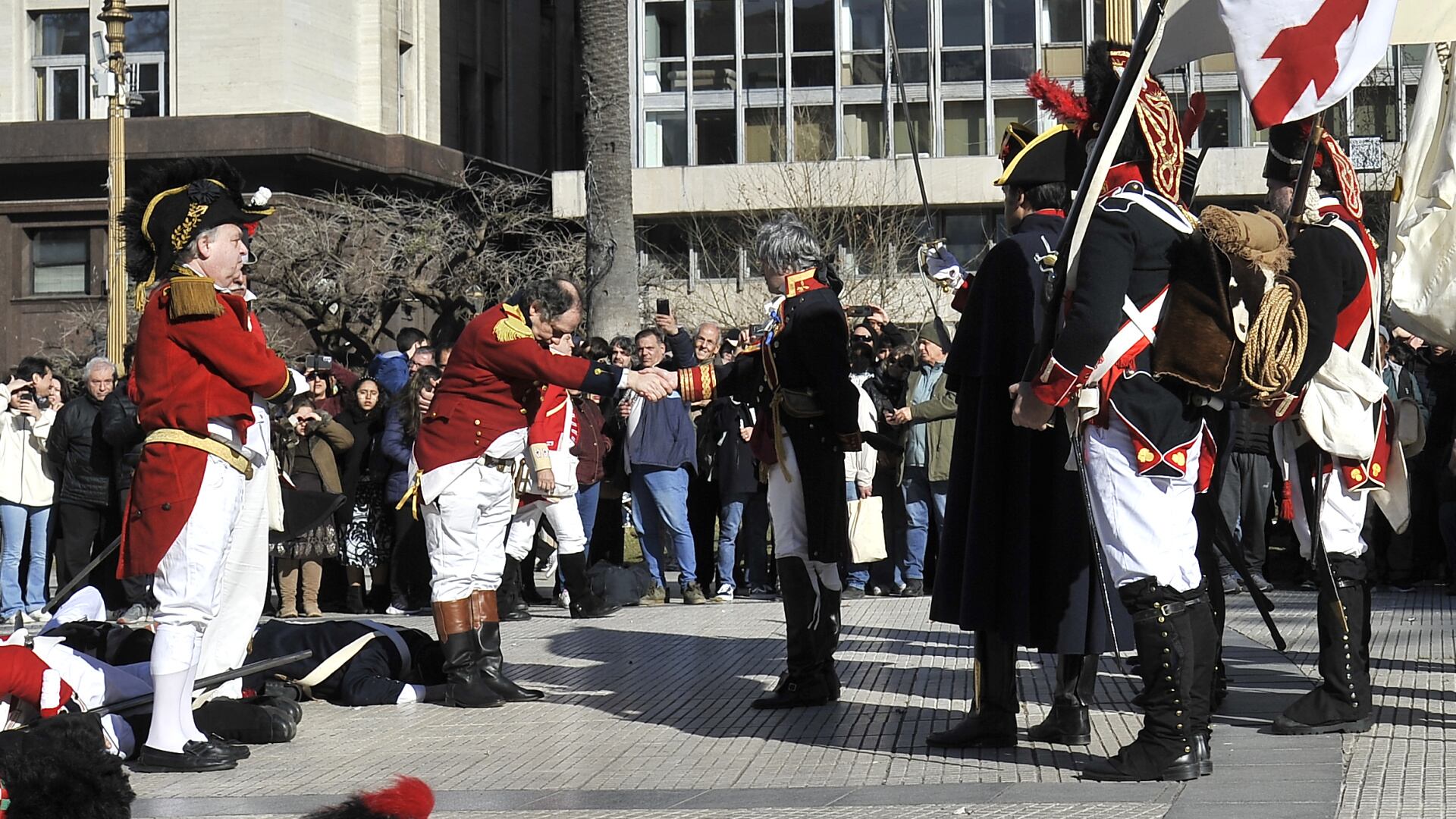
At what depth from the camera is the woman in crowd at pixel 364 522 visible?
550 inches

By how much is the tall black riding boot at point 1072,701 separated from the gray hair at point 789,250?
7.54 ft

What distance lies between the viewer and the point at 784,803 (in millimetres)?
5828

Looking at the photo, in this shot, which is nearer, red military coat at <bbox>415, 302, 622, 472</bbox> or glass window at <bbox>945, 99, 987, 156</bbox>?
red military coat at <bbox>415, 302, 622, 472</bbox>

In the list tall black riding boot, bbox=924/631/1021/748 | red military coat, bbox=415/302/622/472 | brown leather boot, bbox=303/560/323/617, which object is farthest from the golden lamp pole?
tall black riding boot, bbox=924/631/1021/748

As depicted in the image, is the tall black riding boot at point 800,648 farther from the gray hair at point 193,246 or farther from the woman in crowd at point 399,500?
the woman in crowd at point 399,500

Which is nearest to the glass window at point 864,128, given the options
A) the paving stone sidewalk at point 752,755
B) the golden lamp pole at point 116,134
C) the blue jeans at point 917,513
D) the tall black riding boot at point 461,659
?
the golden lamp pole at point 116,134

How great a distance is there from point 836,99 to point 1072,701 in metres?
42.7

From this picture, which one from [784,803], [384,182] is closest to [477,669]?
[784,803]

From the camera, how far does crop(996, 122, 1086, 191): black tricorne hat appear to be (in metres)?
6.78

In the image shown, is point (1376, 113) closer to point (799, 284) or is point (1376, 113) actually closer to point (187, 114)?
point (187, 114)

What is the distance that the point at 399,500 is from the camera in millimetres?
13570

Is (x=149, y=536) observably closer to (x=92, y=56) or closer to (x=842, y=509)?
(x=842, y=509)

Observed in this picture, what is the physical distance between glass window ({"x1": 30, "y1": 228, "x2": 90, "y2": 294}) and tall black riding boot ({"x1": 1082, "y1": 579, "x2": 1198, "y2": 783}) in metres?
35.4

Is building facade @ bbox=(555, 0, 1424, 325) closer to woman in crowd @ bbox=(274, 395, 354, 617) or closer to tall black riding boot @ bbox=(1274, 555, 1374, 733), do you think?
woman in crowd @ bbox=(274, 395, 354, 617)
